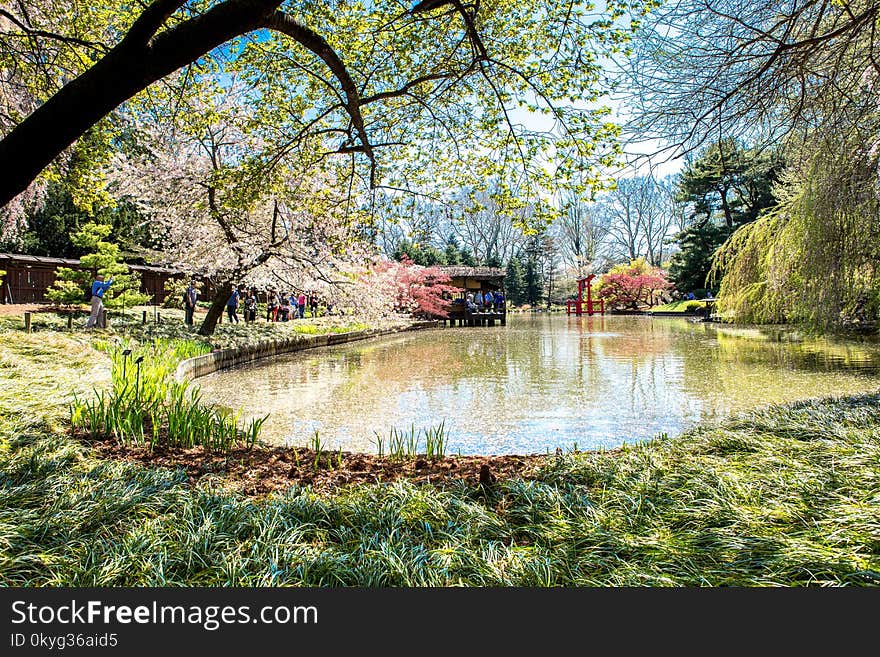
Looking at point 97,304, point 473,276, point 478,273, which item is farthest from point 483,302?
point 97,304

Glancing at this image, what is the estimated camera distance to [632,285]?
37.1 metres

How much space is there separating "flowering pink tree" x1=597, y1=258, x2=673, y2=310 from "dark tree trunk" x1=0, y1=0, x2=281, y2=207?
37.0 m

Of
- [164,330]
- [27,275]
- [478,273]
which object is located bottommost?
[164,330]

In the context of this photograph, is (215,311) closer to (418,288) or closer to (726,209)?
(418,288)

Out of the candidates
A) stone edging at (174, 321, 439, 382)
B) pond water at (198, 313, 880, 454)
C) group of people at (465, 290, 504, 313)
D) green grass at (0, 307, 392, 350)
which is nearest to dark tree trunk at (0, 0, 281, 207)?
pond water at (198, 313, 880, 454)

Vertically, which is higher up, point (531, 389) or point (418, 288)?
point (418, 288)

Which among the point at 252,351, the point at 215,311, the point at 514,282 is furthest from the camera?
the point at 514,282

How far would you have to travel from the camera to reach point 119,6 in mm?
6129

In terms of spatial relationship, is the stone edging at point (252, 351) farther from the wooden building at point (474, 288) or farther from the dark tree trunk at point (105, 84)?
the wooden building at point (474, 288)

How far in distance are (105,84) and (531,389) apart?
5.72 meters

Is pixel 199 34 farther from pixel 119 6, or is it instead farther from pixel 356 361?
pixel 356 361

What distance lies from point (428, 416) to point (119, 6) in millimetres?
6099

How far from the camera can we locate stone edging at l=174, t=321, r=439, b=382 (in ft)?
27.9

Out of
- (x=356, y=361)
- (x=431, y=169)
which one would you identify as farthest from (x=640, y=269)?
(x=431, y=169)
